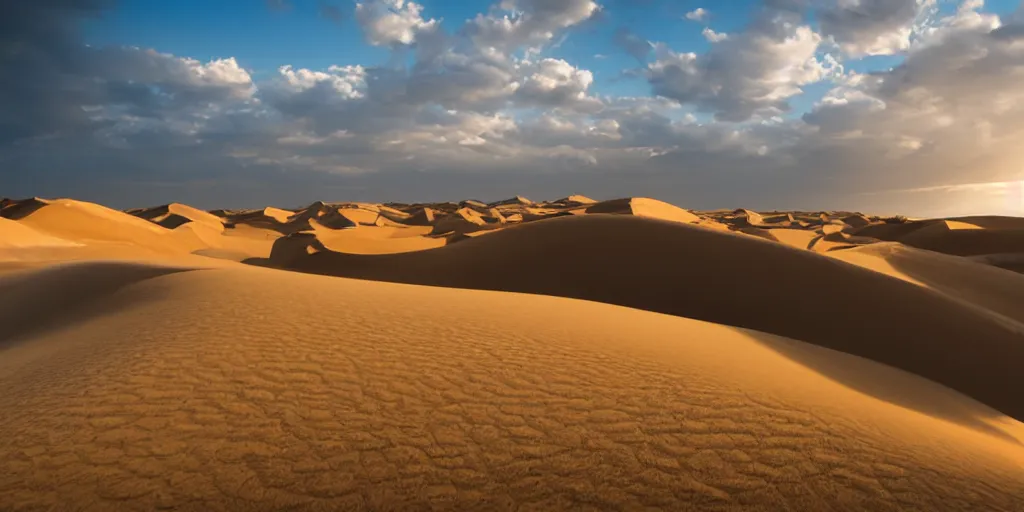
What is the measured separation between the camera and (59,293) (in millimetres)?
6605

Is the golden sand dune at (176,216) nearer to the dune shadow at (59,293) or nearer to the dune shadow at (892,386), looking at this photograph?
the dune shadow at (59,293)

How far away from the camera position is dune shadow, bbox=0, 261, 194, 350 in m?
5.55

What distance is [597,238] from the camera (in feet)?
36.3

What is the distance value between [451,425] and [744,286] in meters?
7.55

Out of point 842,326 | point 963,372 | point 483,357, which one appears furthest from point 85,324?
point 963,372

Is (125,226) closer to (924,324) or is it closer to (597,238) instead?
(597,238)

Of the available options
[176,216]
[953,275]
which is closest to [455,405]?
[953,275]

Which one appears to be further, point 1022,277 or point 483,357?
point 1022,277

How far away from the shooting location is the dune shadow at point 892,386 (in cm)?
427

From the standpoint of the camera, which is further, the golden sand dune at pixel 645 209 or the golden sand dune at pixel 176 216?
the golden sand dune at pixel 176 216

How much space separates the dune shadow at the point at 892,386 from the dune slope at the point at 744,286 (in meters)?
1.42

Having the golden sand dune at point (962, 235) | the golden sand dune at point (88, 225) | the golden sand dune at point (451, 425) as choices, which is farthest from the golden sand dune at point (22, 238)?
the golden sand dune at point (962, 235)

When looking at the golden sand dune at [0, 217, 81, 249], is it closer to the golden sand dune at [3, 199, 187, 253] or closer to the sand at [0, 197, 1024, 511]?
the golden sand dune at [3, 199, 187, 253]

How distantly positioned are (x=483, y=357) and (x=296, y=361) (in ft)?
3.78
